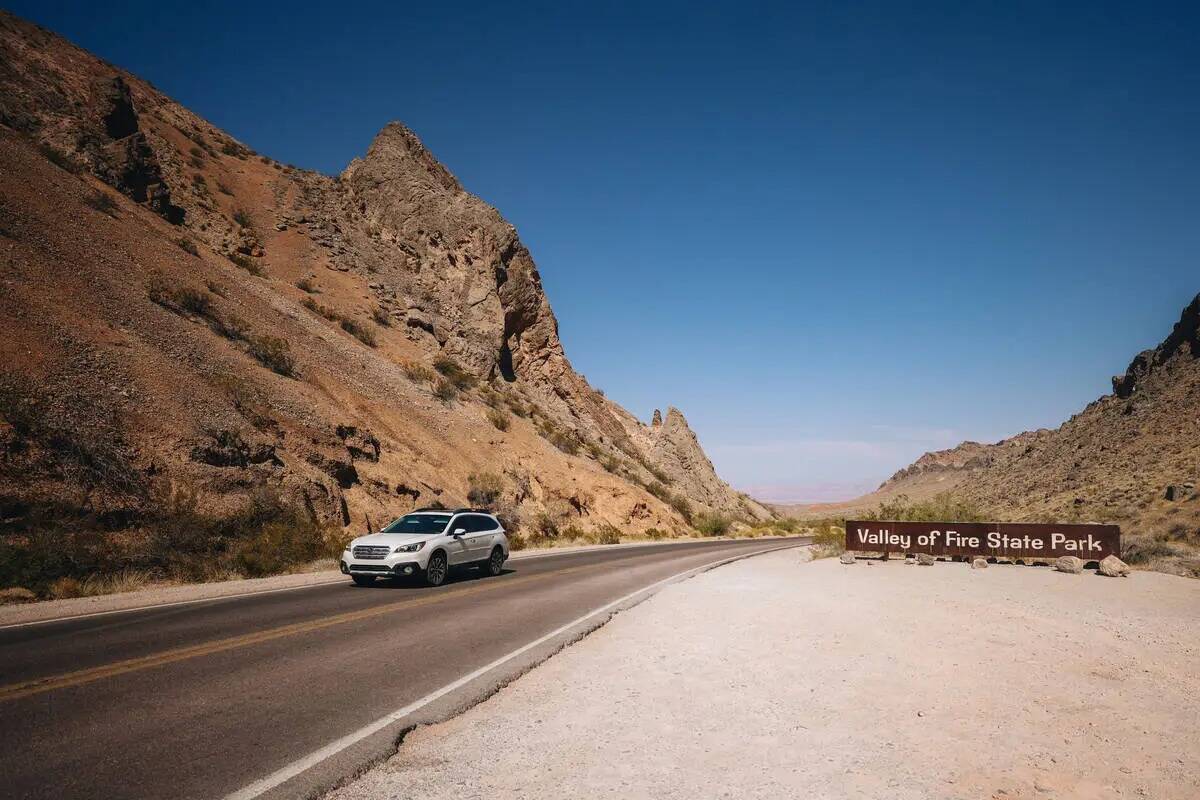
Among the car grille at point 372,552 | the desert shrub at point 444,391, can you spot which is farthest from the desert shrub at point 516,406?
the car grille at point 372,552

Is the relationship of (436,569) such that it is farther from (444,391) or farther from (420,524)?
(444,391)

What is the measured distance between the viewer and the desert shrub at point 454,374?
123 feet

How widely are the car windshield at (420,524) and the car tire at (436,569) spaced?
0.62m

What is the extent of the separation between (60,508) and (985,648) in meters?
17.0

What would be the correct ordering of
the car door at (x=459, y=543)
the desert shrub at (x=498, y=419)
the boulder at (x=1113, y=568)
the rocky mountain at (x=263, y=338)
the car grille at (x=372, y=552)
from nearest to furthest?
the car grille at (x=372, y=552), the car door at (x=459, y=543), the rocky mountain at (x=263, y=338), the boulder at (x=1113, y=568), the desert shrub at (x=498, y=419)

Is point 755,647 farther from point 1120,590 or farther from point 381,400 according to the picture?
point 381,400

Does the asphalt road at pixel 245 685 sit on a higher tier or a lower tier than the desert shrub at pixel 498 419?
lower

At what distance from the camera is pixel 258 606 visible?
10.7 metres

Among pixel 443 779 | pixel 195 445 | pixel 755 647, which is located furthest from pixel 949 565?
pixel 195 445

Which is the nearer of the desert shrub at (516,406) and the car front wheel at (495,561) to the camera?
the car front wheel at (495,561)

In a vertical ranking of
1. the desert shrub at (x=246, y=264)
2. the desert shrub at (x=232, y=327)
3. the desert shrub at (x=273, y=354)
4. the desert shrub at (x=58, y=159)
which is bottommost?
the desert shrub at (x=273, y=354)

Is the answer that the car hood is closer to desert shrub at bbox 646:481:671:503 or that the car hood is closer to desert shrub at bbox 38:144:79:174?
desert shrub at bbox 38:144:79:174

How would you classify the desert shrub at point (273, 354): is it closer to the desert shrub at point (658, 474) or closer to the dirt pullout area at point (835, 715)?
the dirt pullout area at point (835, 715)

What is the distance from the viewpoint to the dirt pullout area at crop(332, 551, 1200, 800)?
4.30 meters
